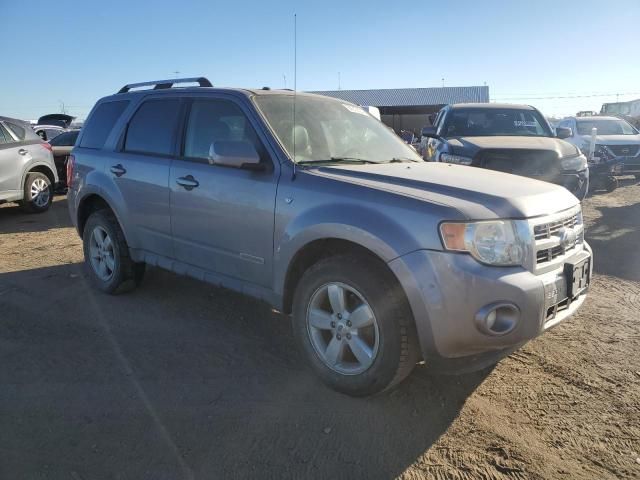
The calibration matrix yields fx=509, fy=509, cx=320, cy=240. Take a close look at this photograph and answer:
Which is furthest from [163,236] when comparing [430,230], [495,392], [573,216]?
[573,216]

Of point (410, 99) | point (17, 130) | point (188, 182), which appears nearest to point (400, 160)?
point (188, 182)

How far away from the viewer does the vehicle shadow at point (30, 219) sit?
8.87 metres

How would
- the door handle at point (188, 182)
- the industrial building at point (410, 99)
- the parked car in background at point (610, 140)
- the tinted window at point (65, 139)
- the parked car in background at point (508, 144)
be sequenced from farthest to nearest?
the industrial building at point (410, 99)
the tinted window at point (65, 139)
the parked car in background at point (610, 140)
the parked car in background at point (508, 144)
the door handle at point (188, 182)

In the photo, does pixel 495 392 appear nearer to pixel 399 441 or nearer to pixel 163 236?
pixel 399 441

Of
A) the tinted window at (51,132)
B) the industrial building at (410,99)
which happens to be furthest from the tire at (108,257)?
the industrial building at (410,99)

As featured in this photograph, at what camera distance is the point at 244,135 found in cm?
381

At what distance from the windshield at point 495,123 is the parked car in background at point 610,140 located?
4.72 meters

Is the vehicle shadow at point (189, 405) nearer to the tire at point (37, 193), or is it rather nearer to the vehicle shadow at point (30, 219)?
the vehicle shadow at point (30, 219)

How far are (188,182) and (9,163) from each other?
7018mm

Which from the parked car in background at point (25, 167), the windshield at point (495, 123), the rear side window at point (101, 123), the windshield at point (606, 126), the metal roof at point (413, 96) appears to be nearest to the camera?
the rear side window at point (101, 123)

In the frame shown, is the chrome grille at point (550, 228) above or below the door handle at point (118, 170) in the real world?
below

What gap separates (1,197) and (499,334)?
31.0 ft

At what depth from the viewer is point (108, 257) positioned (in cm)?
501

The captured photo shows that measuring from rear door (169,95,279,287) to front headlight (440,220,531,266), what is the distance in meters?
1.28
